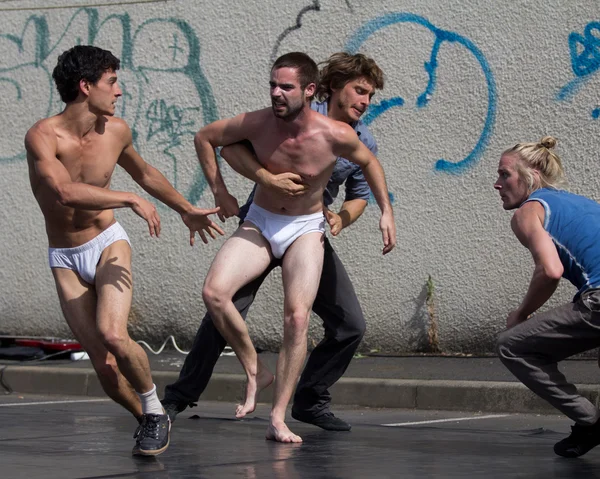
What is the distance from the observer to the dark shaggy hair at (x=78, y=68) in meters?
5.84

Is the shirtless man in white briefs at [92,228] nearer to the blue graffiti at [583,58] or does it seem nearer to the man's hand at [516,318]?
the man's hand at [516,318]

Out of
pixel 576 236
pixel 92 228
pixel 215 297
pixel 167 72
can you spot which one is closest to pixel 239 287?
pixel 215 297

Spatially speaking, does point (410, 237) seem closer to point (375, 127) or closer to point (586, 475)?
point (375, 127)

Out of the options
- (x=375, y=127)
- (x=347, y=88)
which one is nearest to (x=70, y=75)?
(x=347, y=88)

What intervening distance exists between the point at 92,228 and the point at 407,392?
2.93 metres

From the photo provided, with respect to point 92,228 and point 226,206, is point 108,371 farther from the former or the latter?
point 226,206

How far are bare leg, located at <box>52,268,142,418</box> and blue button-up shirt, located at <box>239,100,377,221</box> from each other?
1206mm

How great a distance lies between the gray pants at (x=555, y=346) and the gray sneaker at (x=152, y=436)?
1557 mm

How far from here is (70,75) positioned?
19.2ft

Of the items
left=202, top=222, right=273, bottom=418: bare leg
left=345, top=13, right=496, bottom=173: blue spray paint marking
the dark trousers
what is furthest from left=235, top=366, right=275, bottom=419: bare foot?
left=345, top=13, right=496, bottom=173: blue spray paint marking

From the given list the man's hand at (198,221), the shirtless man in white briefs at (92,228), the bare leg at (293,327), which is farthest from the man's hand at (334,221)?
the shirtless man in white briefs at (92,228)

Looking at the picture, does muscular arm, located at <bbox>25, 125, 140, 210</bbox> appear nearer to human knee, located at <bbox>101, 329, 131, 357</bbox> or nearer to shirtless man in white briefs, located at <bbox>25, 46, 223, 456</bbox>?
shirtless man in white briefs, located at <bbox>25, 46, 223, 456</bbox>

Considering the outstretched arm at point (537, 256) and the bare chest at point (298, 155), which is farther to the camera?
the bare chest at point (298, 155)

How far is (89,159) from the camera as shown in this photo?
5941 mm
